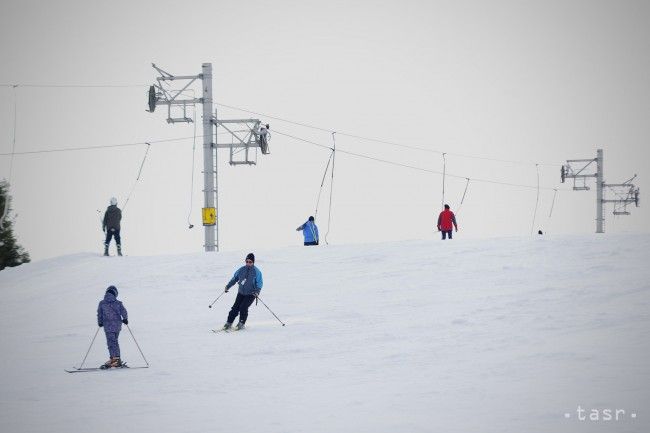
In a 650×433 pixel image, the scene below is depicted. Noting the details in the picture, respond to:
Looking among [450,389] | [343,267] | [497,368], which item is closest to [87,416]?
[450,389]

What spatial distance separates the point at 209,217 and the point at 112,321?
18.1 meters

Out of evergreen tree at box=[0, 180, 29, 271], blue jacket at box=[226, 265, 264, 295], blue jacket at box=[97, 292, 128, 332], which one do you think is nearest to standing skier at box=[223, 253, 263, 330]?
blue jacket at box=[226, 265, 264, 295]

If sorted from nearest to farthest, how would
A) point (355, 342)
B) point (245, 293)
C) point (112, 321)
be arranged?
point (112, 321)
point (355, 342)
point (245, 293)

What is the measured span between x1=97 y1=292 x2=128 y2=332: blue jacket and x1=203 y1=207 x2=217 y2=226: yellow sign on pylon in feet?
58.1

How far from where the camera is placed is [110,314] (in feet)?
50.7

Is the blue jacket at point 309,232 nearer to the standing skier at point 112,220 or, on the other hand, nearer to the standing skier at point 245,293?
the standing skier at point 112,220

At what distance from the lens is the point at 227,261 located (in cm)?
2669

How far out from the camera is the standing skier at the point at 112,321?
598 inches

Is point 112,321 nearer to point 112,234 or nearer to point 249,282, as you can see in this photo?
point 249,282

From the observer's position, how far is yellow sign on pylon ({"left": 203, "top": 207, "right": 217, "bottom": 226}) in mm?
33375

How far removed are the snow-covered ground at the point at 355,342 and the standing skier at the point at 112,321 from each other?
44 cm

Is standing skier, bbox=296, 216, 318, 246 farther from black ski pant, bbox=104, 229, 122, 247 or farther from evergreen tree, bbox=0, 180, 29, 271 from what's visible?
evergreen tree, bbox=0, 180, 29, 271

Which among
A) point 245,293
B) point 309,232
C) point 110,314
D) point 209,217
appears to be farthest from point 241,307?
point 209,217

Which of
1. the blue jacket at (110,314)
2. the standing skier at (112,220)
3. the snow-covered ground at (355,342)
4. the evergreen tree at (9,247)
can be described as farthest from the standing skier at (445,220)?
the evergreen tree at (9,247)
